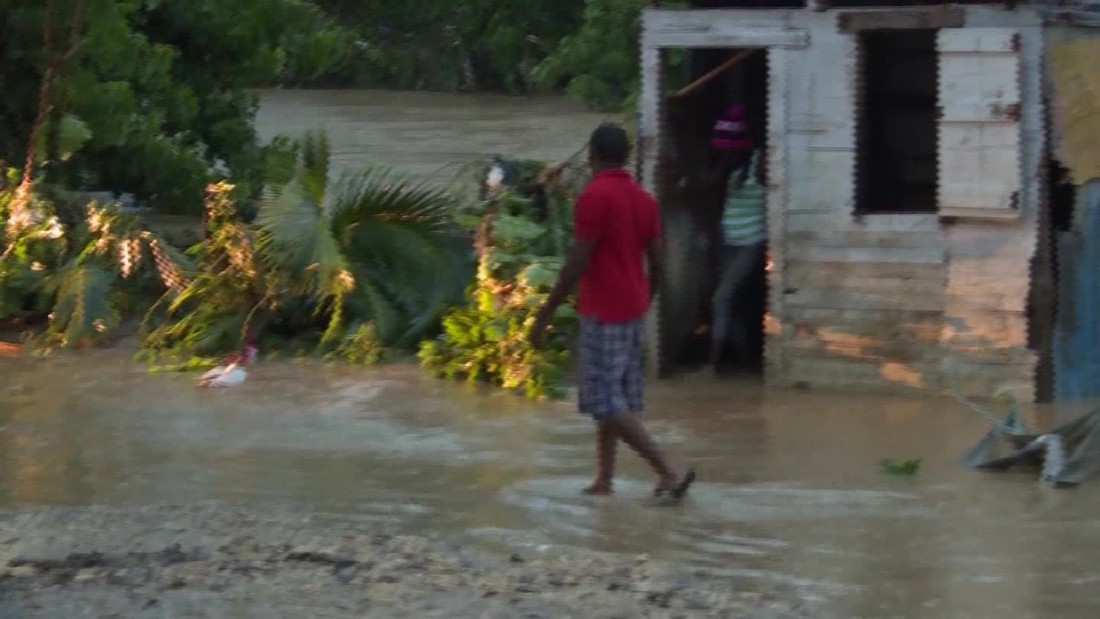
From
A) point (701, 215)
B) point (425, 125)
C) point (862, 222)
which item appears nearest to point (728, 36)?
point (862, 222)

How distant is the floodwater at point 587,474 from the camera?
5984 millimetres

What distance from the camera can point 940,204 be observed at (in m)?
8.67

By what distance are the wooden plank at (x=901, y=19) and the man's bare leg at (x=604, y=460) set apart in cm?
307

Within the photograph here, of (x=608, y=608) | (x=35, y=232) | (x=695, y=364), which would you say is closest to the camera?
(x=608, y=608)

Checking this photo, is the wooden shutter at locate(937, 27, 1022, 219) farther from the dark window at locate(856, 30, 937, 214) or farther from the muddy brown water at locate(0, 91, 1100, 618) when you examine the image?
the dark window at locate(856, 30, 937, 214)

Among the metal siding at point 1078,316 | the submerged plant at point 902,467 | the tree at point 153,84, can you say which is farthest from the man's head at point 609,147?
the tree at point 153,84

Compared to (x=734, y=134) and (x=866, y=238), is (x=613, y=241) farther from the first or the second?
(x=734, y=134)

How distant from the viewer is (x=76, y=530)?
239 inches

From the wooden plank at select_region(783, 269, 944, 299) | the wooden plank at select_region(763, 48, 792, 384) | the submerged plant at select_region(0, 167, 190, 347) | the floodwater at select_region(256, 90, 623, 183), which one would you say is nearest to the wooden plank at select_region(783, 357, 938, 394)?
the wooden plank at select_region(763, 48, 792, 384)

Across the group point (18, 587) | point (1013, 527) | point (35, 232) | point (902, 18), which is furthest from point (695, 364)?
point (18, 587)

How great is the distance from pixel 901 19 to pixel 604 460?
322cm

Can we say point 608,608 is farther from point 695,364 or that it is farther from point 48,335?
point 48,335

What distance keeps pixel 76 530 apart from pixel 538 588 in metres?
1.83

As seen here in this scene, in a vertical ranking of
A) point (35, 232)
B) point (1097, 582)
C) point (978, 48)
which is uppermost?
point (978, 48)
